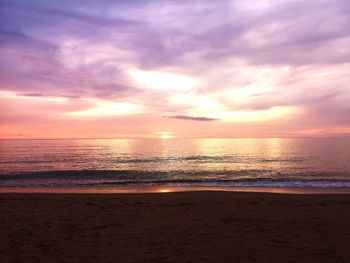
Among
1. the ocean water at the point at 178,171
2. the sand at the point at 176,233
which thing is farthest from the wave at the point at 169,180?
the sand at the point at 176,233

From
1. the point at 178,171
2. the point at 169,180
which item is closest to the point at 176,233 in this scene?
the point at 169,180

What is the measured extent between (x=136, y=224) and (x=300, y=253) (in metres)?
5.59

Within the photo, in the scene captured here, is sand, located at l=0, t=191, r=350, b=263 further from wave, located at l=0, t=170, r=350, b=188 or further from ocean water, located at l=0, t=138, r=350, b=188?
ocean water, located at l=0, t=138, r=350, b=188

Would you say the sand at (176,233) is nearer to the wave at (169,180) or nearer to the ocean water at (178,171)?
the wave at (169,180)

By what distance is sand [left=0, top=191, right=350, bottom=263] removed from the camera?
331 inches

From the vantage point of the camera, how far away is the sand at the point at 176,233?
27.6 ft

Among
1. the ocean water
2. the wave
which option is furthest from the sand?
the ocean water

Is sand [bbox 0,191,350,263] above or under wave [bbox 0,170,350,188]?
above

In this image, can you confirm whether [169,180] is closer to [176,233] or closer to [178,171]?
[178,171]

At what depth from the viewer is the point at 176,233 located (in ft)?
34.1

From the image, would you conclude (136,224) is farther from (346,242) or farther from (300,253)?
(346,242)

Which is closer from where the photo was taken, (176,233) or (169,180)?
(176,233)

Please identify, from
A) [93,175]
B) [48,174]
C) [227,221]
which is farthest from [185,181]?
[227,221]

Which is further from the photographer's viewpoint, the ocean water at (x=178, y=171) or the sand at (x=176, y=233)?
the ocean water at (x=178, y=171)
